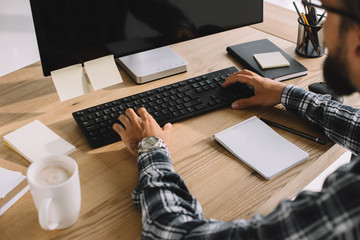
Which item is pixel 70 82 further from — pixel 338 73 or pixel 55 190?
pixel 338 73

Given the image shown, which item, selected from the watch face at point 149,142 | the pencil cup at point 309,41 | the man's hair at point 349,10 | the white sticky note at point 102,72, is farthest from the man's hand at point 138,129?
the pencil cup at point 309,41

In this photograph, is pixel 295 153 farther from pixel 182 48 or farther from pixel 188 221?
pixel 182 48

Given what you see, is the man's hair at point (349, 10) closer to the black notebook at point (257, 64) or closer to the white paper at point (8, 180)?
the black notebook at point (257, 64)

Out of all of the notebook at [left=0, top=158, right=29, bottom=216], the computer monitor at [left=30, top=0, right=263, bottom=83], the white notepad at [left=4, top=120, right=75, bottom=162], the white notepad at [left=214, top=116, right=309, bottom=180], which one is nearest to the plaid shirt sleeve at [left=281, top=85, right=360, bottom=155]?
the white notepad at [left=214, top=116, right=309, bottom=180]

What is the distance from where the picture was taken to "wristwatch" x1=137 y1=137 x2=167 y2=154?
946mm

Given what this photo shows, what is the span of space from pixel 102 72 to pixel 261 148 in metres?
0.51

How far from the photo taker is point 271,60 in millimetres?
1351

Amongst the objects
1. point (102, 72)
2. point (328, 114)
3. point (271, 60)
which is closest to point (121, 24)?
point (102, 72)

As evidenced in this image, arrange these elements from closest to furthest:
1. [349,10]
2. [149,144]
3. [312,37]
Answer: [349,10]
[149,144]
[312,37]

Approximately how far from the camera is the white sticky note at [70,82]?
110 cm

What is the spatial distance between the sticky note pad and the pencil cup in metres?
0.11

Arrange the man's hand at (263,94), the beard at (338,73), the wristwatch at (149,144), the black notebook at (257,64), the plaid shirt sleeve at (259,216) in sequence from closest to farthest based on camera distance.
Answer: the plaid shirt sleeve at (259,216)
the beard at (338,73)
the wristwatch at (149,144)
the man's hand at (263,94)
the black notebook at (257,64)

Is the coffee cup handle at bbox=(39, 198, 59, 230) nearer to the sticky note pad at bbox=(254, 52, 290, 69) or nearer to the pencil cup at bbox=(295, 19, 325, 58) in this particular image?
the sticky note pad at bbox=(254, 52, 290, 69)

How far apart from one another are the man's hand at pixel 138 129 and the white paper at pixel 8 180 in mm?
263
